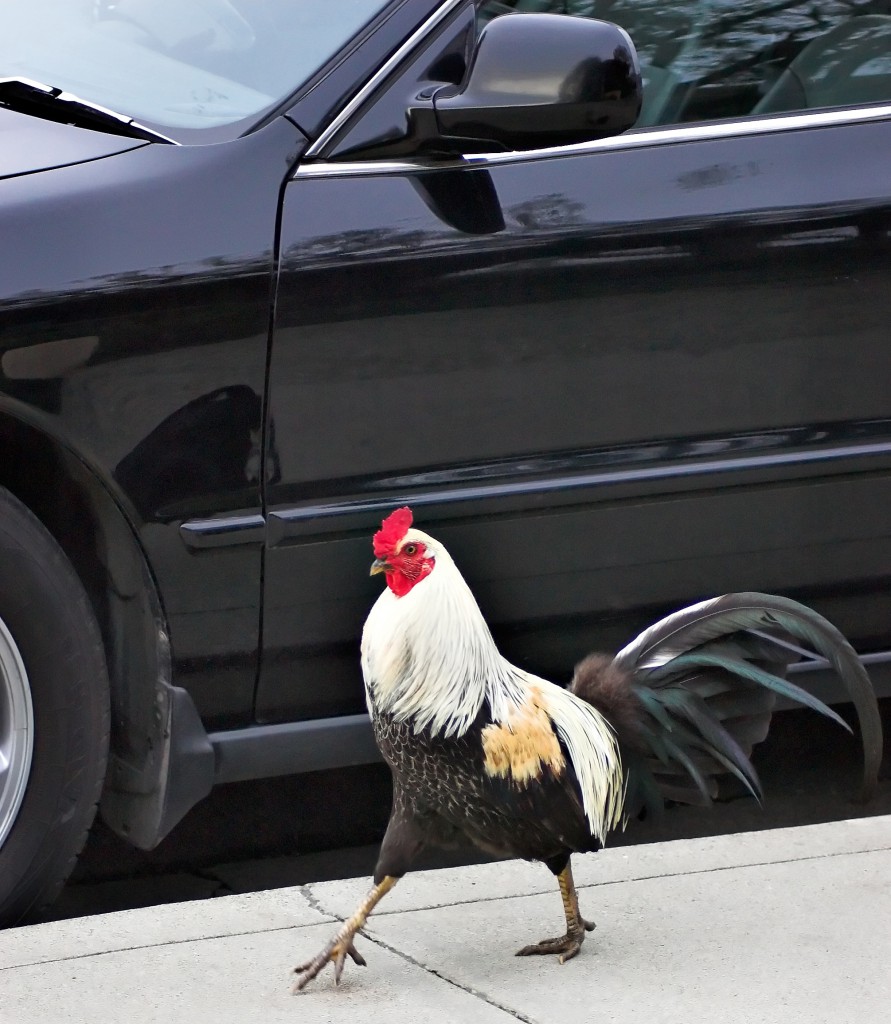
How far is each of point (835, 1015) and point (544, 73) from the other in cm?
177

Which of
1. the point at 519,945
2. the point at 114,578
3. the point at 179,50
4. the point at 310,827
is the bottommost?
the point at 310,827

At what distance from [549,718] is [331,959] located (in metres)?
0.57

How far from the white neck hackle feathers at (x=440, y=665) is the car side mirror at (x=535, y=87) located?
2.63 feet

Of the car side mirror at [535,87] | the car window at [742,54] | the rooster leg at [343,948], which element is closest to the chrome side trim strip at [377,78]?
the car side mirror at [535,87]

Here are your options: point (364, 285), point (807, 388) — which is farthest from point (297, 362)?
point (807, 388)

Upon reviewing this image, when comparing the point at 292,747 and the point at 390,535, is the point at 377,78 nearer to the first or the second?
the point at 390,535

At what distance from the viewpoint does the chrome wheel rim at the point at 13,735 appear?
298 cm

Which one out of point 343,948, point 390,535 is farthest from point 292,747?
point 390,535

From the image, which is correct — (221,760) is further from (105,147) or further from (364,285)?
(105,147)

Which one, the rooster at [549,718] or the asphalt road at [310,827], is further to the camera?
the asphalt road at [310,827]

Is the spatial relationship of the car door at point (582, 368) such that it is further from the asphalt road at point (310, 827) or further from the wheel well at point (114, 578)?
the asphalt road at point (310, 827)

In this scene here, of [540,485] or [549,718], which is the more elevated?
[540,485]

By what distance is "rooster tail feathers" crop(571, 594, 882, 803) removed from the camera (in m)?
3.00

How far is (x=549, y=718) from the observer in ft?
9.54
